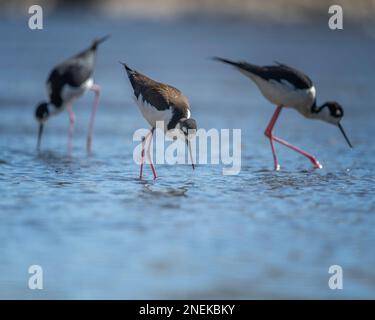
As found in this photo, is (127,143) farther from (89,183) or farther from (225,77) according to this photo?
(225,77)

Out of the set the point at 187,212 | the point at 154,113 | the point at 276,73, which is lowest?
the point at 187,212

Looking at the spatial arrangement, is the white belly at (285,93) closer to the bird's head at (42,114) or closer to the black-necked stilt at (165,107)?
the black-necked stilt at (165,107)

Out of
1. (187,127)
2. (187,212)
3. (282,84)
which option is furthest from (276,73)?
(187,212)

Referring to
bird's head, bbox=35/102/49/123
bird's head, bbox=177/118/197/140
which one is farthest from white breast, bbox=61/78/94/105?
bird's head, bbox=177/118/197/140

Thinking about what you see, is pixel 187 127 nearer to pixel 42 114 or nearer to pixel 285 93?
pixel 285 93

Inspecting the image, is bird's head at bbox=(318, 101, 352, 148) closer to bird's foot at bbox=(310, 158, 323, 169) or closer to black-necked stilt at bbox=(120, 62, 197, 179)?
bird's foot at bbox=(310, 158, 323, 169)

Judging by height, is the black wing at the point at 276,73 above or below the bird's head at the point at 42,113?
above

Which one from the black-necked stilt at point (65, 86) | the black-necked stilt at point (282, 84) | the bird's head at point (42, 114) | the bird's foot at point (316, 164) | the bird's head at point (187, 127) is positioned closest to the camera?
the bird's head at point (187, 127)

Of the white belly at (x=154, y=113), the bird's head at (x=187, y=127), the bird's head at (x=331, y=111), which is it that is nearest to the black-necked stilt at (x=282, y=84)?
the bird's head at (x=331, y=111)

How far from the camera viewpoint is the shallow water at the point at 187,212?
5.55 metres

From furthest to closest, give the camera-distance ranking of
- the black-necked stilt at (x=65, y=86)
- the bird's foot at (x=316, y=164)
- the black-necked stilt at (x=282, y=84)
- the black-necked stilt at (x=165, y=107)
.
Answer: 1. the black-necked stilt at (x=65, y=86)
2. the black-necked stilt at (x=282, y=84)
3. the bird's foot at (x=316, y=164)
4. the black-necked stilt at (x=165, y=107)

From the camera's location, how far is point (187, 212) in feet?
23.8
